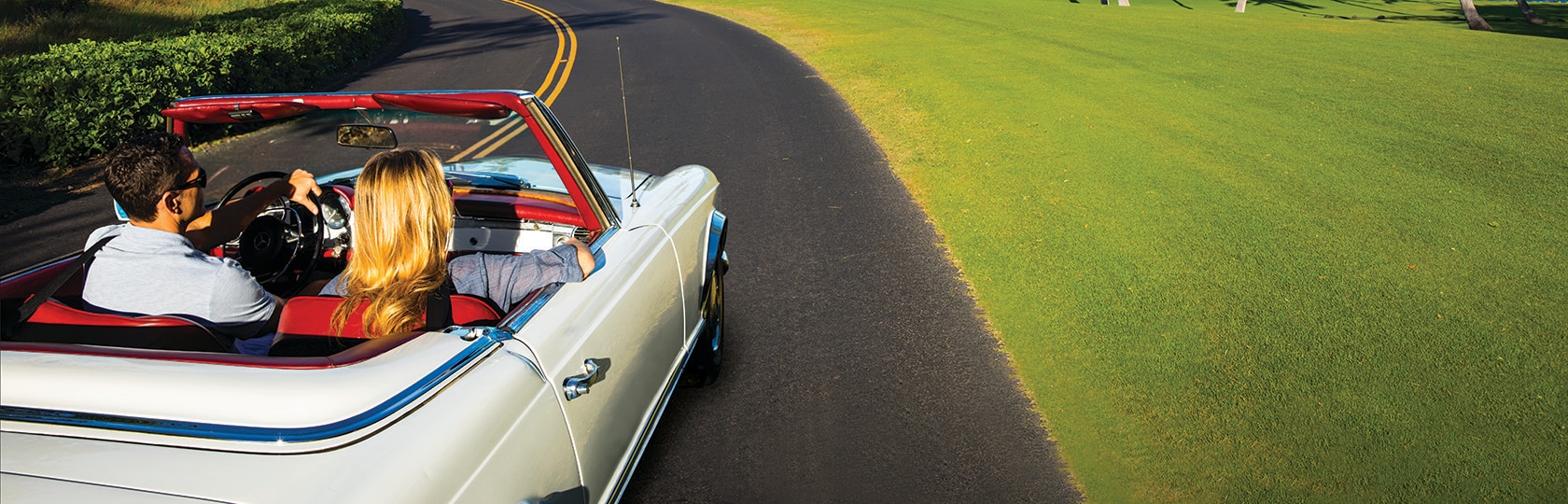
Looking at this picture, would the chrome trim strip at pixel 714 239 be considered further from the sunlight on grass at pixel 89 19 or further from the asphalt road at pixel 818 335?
the sunlight on grass at pixel 89 19

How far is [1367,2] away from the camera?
111 feet

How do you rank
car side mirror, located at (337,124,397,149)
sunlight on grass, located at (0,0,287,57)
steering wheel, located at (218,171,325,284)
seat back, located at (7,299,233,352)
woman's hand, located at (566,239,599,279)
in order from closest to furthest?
seat back, located at (7,299,233,352)
woman's hand, located at (566,239,599,279)
car side mirror, located at (337,124,397,149)
steering wheel, located at (218,171,325,284)
sunlight on grass, located at (0,0,287,57)

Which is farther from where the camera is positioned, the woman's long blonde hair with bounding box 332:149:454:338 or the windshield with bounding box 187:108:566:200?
the windshield with bounding box 187:108:566:200

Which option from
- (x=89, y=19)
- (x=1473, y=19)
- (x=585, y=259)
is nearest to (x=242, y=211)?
(x=585, y=259)

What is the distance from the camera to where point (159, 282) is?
277 centimetres

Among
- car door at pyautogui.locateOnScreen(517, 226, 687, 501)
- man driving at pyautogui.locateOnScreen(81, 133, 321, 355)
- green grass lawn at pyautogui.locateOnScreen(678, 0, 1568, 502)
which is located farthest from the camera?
green grass lawn at pyautogui.locateOnScreen(678, 0, 1568, 502)

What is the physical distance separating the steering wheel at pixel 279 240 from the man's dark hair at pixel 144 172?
2.27 ft

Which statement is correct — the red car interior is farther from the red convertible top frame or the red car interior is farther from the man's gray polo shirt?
the man's gray polo shirt

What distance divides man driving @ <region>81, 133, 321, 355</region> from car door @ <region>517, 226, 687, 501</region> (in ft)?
3.22

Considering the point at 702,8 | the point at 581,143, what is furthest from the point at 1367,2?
the point at 581,143

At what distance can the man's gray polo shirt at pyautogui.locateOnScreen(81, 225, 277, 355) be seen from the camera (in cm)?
277

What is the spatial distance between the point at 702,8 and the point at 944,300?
25.1 metres

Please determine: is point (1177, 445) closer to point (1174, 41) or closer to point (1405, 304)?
point (1405, 304)

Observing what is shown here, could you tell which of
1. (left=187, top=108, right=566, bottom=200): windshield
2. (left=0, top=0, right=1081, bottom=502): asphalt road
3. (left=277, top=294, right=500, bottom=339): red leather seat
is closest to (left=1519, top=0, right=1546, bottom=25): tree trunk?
(left=0, top=0, right=1081, bottom=502): asphalt road
